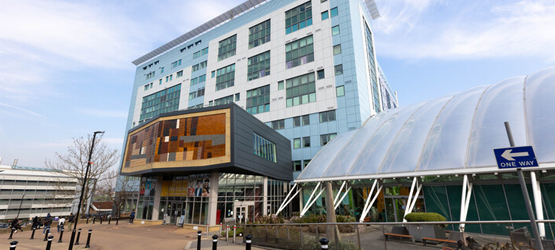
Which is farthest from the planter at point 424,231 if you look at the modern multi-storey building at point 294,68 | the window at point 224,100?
the window at point 224,100

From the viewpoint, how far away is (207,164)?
2223 centimetres

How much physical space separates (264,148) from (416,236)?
18.7 metres

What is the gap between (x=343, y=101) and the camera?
109 feet

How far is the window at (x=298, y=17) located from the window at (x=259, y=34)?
3.77 m

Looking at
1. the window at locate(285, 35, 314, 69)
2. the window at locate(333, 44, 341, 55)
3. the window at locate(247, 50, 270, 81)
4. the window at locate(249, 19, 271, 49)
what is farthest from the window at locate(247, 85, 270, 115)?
Result: the window at locate(333, 44, 341, 55)

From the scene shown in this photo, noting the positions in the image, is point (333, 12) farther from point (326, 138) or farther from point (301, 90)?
point (326, 138)

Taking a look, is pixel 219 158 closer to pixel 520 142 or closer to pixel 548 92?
pixel 520 142

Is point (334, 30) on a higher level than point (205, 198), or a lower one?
higher

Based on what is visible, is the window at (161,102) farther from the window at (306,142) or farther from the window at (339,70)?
the window at (339,70)

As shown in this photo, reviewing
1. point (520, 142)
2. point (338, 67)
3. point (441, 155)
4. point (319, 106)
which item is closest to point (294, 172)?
point (319, 106)

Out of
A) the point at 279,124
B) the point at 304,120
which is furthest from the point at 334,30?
the point at 279,124

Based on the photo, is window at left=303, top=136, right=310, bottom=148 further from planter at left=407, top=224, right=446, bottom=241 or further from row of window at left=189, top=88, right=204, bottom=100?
row of window at left=189, top=88, right=204, bottom=100

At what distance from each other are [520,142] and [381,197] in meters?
9.90

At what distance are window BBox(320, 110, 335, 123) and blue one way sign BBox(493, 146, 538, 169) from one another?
27.3 metres
